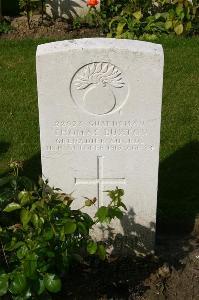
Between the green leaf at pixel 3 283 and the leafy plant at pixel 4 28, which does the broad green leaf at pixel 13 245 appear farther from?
the leafy plant at pixel 4 28

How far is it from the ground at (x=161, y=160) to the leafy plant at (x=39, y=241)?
1.84 ft

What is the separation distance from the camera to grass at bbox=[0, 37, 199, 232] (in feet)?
17.5

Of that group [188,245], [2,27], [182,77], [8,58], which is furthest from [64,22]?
[188,245]

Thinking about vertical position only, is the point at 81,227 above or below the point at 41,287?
above

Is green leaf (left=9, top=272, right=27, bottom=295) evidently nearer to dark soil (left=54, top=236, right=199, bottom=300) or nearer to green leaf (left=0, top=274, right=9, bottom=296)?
green leaf (left=0, top=274, right=9, bottom=296)

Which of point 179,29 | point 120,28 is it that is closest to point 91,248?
point 120,28

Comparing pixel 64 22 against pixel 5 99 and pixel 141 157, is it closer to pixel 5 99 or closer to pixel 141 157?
pixel 5 99

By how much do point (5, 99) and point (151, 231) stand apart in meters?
3.08

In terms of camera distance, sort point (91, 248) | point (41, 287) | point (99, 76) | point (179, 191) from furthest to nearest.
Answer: point (179, 191)
point (99, 76)
point (91, 248)
point (41, 287)

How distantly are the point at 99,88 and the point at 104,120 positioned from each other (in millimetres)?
225

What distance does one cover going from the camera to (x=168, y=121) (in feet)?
21.3

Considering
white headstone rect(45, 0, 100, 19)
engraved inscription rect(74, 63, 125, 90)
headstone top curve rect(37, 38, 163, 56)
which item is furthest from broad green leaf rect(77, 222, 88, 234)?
white headstone rect(45, 0, 100, 19)

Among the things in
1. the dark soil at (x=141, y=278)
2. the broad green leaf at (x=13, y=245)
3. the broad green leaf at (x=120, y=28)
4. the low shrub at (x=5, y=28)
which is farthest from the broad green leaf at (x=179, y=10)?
the broad green leaf at (x=13, y=245)

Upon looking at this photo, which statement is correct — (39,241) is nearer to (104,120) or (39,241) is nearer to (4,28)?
(104,120)
